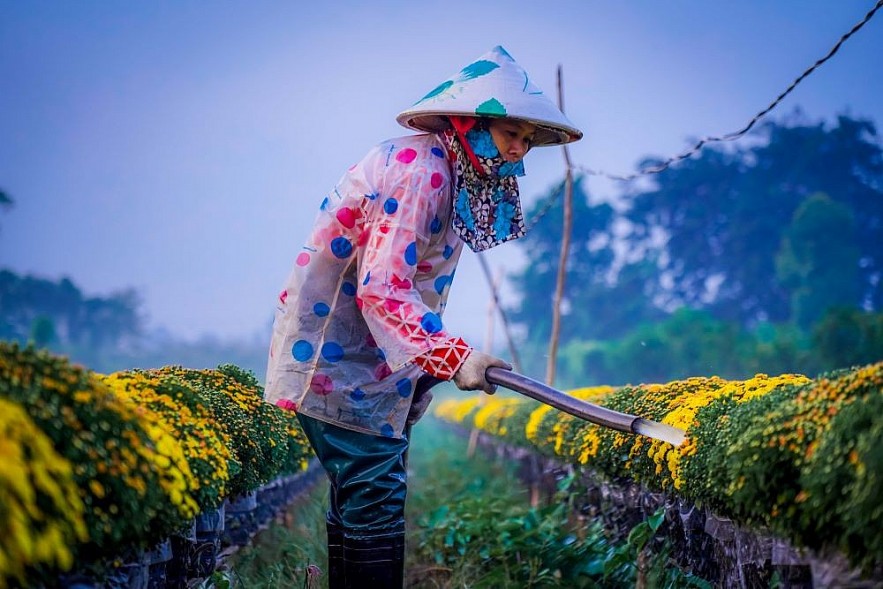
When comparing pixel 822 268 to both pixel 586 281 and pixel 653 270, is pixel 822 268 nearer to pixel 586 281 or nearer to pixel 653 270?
pixel 653 270

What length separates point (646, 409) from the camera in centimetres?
382

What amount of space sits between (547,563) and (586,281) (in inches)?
1694

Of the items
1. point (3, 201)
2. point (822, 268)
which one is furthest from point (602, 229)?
point (3, 201)

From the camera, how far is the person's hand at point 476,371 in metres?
2.35

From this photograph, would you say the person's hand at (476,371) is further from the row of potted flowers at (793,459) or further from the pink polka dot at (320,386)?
the row of potted flowers at (793,459)

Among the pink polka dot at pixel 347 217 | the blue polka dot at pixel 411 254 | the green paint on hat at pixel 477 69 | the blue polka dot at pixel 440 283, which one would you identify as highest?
the green paint on hat at pixel 477 69

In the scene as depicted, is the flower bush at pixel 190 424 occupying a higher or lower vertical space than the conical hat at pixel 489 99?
lower

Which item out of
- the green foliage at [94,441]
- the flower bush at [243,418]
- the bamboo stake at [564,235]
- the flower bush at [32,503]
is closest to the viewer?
the flower bush at [32,503]

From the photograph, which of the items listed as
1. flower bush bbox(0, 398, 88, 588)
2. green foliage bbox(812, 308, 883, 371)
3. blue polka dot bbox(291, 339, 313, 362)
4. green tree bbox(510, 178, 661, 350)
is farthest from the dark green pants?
green tree bbox(510, 178, 661, 350)

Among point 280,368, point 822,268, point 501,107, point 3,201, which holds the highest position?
point 3,201

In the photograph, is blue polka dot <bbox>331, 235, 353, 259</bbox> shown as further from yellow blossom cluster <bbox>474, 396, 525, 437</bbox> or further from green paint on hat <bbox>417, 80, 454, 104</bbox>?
yellow blossom cluster <bbox>474, 396, 525, 437</bbox>

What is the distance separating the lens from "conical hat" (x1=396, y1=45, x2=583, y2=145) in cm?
265

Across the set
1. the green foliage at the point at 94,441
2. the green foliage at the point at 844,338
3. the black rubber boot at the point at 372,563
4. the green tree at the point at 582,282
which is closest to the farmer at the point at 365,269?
the black rubber boot at the point at 372,563

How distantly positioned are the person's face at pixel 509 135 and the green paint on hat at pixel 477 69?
0.19 meters
